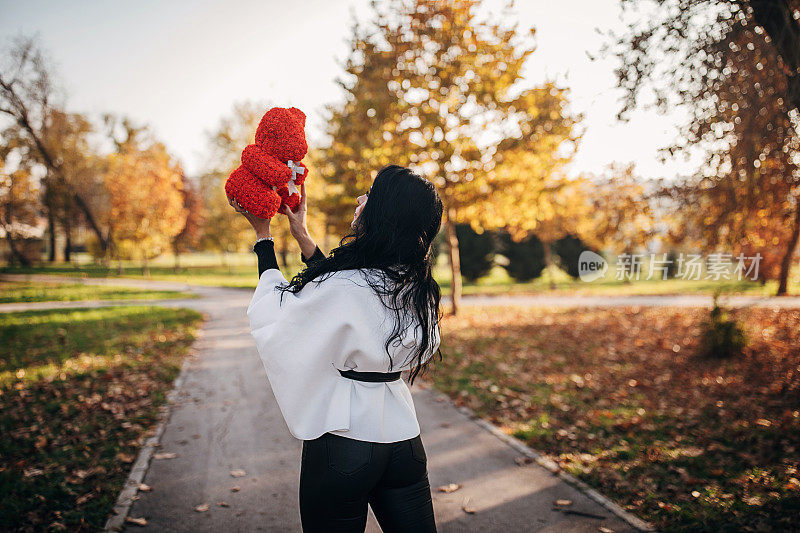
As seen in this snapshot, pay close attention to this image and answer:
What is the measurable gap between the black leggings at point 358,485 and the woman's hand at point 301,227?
2.70 feet

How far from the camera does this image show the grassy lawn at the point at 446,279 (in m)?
15.8

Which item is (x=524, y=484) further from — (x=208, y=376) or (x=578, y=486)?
(x=208, y=376)

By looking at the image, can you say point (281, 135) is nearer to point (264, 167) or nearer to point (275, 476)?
point (264, 167)

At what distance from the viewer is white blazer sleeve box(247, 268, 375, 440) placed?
5.43 feet

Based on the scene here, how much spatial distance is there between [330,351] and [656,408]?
617 centimetres

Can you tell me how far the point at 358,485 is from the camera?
1706 millimetres

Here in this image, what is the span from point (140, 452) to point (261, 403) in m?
1.77

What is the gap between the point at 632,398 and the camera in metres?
6.73

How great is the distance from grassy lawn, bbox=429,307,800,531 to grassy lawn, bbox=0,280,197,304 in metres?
9.70

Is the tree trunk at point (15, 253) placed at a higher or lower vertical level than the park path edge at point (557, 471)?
higher

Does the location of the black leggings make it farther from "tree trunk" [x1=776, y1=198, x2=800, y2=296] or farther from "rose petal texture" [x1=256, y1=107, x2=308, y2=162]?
"tree trunk" [x1=776, y1=198, x2=800, y2=296]

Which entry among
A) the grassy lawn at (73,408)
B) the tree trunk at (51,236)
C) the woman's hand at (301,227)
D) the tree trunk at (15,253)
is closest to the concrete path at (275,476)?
the grassy lawn at (73,408)

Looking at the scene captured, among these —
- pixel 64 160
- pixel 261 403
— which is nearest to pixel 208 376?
pixel 261 403

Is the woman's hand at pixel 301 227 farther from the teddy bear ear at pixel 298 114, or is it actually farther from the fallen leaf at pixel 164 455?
the fallen leaf at pixel 164 455
